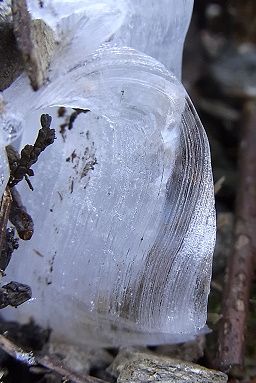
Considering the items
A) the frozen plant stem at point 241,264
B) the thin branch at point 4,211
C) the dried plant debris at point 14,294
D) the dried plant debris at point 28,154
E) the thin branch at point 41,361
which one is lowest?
the frozen plant stem at point 241,264

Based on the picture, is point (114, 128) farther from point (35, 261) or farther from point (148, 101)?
point (35, 261)

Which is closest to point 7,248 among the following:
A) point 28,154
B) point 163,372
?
point 28,154

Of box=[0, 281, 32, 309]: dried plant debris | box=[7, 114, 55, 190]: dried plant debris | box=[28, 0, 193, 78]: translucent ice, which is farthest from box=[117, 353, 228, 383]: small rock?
box=[28, 0, 193, 78]: translucent ice

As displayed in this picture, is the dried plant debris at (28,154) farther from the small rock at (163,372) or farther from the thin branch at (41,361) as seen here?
the small rock at (163,372)

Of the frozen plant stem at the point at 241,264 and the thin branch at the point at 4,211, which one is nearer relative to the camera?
the thin branch at the point at 4,211

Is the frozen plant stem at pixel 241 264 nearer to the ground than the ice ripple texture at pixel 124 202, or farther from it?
nearer to the ground

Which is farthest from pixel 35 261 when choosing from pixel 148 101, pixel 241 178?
pixel 241 178

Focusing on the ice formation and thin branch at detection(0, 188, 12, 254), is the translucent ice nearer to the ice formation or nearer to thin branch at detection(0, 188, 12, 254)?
the ice formation

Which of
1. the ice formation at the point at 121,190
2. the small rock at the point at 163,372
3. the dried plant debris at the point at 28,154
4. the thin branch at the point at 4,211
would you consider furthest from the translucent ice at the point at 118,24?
the small rock at the point at 163,372
